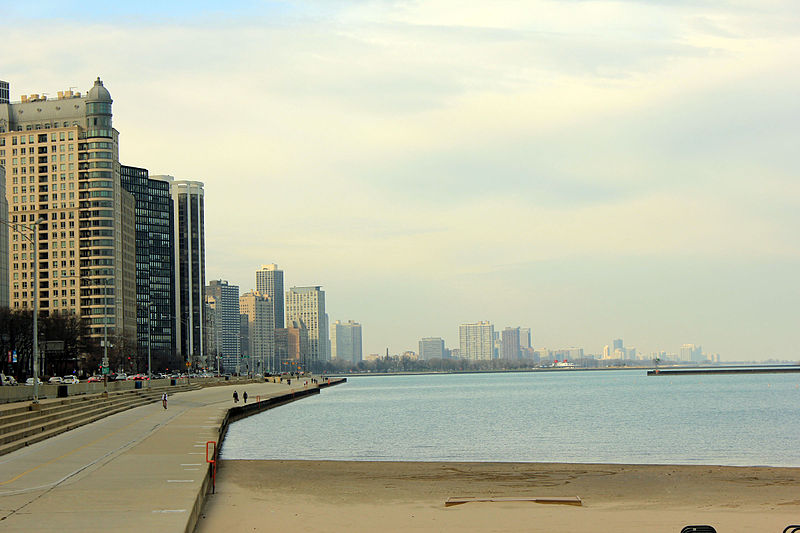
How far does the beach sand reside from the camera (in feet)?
84.7

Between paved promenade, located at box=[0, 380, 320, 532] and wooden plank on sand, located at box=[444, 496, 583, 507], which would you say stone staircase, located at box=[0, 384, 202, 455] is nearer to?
paved promenade, located at box=[0, 380, 320, 532]

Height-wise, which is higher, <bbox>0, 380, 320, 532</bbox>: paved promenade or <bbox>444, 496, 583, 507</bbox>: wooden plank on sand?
<bbox>0, 380, 320, 532</bbox>: paved promenade

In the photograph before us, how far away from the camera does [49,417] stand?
157 feet

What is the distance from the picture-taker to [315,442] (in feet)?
214

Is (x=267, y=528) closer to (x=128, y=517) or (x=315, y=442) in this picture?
(x=128, y=517)

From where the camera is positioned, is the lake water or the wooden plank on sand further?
the lake water

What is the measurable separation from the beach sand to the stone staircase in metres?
8.27

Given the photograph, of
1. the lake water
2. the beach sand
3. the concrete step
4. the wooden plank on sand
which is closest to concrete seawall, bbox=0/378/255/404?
the concrete step

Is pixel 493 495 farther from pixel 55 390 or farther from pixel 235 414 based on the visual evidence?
pixel 235 414

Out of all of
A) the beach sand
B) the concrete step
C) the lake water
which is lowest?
the lake water

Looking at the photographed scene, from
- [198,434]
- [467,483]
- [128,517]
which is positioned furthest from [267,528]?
[198,434]

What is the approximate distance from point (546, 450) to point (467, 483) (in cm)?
2030

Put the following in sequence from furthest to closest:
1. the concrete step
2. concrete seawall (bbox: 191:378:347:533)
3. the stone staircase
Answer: the stone staircase → the concrete step → concrete seawall (bbox: 191:378:347:533)

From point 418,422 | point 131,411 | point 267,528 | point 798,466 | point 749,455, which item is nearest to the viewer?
point 267,528
